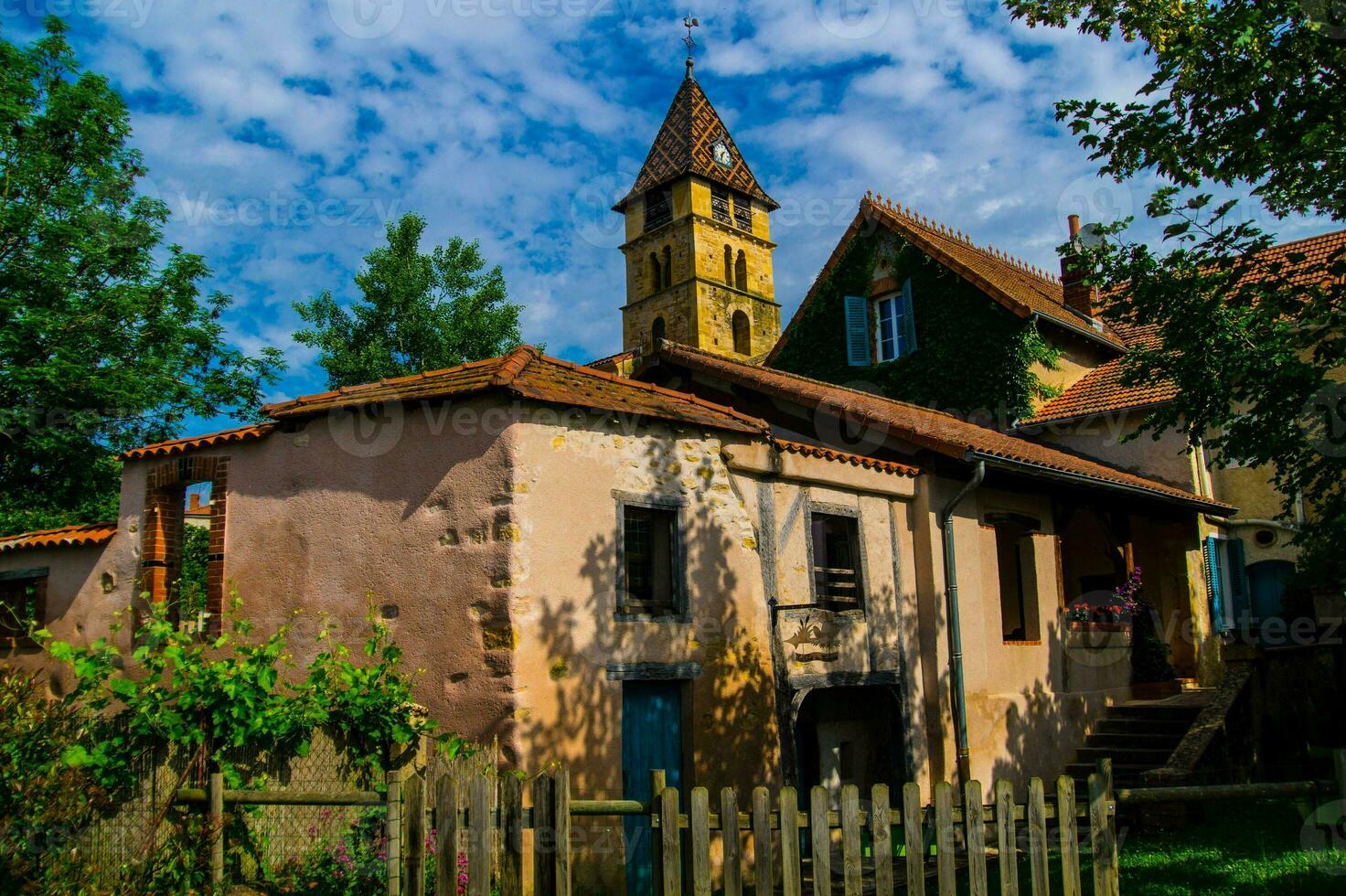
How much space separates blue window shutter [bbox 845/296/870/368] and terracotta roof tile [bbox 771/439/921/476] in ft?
24.4

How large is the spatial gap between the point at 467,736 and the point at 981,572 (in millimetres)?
7360

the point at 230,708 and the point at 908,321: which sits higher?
the point at 908,321

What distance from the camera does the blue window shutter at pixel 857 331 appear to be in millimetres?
20125

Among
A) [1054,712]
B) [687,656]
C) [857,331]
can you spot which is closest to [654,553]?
[687,656]

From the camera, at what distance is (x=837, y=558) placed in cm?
1209

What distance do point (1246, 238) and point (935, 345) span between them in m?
11.1

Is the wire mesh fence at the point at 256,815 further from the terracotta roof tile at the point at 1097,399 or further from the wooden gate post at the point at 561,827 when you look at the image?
the terracotta roof tile at the point at 1097,399

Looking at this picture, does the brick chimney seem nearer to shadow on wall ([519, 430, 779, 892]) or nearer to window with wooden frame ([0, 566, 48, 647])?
shadow on wall ([519, 430, 779, 892])

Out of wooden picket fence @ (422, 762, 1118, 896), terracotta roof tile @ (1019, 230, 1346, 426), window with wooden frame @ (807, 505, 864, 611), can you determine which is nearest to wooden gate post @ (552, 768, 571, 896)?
wooden picket fence @ (422, 762, 1118, 896)

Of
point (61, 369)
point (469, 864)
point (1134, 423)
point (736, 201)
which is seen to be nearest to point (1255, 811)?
point (1134, 423)

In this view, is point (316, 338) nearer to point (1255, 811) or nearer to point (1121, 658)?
point (1121, 658)

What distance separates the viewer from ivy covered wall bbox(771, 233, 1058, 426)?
18406 millimetres

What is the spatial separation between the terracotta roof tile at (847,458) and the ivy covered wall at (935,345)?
6.46 metres

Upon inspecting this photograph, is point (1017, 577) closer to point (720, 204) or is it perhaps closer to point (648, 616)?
point (648, 616)
